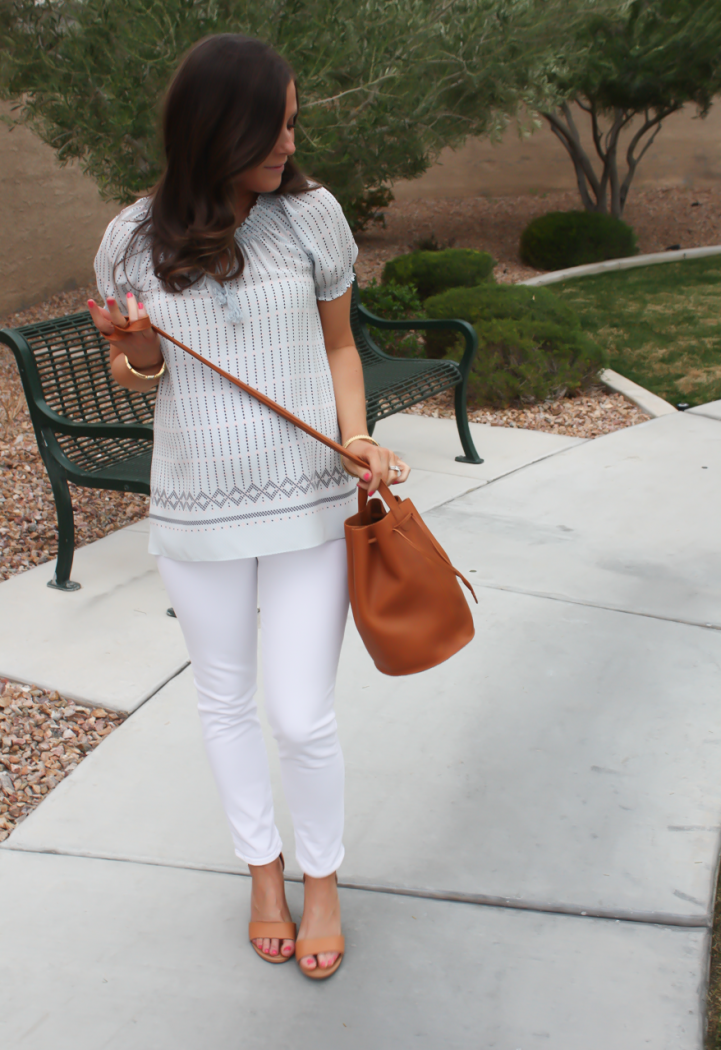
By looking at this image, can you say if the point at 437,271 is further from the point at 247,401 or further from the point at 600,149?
the point at 247,401

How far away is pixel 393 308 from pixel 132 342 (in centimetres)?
573

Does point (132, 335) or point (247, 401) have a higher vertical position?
point (132, 335)

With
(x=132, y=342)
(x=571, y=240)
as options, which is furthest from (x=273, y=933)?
(x=571, y=240)

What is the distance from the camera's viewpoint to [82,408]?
13.5 feet

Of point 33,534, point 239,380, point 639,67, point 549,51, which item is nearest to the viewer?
point 239,380

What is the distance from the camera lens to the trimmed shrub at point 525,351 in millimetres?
6234

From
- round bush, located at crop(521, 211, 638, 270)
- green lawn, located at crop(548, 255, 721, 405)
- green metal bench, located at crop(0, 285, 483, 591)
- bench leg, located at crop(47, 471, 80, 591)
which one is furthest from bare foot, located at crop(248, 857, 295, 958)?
round bush, located at crop(521, 211, 638, 270)

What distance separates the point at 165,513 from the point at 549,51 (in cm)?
711

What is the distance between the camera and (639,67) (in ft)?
37.9

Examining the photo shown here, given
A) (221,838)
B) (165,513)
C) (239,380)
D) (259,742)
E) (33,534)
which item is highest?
(239,380)

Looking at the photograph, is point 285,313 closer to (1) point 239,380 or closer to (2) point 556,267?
(1) point 239,380

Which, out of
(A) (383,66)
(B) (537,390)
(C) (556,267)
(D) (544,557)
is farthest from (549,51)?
(D) (544,557)

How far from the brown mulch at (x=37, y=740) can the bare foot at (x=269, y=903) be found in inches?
31.8

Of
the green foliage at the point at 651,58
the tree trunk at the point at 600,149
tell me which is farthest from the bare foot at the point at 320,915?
the tree trunk at the point at 600,149
